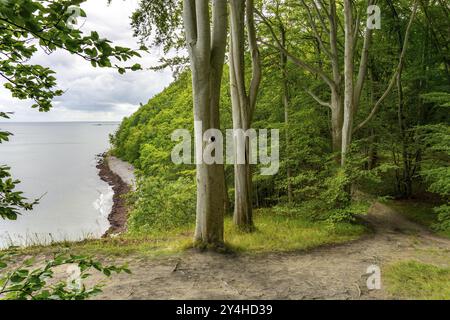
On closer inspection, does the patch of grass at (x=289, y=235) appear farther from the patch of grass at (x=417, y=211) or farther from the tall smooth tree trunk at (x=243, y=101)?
the patch of grass at (x=417, y=211)

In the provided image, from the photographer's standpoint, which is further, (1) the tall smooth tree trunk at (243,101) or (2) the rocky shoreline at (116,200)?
(2) the rocky shoreline at (116,200)

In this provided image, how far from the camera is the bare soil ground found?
496 cm

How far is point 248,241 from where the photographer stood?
25.7ft

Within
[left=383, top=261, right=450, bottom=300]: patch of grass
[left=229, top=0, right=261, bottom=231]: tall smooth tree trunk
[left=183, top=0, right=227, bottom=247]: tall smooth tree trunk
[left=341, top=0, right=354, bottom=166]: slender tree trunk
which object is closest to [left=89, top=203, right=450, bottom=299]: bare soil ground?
[left=383, top=261, right=450, bottom=300]: patch of grass

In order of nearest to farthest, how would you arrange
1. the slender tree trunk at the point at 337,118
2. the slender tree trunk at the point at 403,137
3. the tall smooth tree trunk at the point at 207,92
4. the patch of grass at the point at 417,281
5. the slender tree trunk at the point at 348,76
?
the patch of grass at the point at 417,281 < the tall smooth tree trunk at the point at 207,92 < the slender tree trunk at the point at 348,76 < the slender tree trunk at the point at 337,118 < the slender tree trunk at the point at 403,137

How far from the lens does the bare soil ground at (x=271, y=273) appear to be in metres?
4.96

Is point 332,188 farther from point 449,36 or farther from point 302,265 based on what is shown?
point 449,36

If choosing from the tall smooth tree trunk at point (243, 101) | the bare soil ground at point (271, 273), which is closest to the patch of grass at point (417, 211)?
the bare soil ground at point (271, 273)

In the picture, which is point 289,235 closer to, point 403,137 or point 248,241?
point 248,241

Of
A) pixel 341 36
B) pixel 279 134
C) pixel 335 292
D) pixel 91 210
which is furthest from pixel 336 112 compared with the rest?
pixel 91 210

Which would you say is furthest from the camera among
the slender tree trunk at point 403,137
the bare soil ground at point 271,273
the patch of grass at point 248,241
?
the slender tree trunk at point 403,137

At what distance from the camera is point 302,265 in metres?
6.45

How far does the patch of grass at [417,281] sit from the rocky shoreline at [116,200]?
11230mm

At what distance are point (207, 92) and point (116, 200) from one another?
25.1 meters
